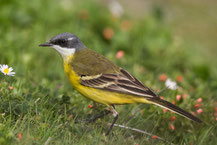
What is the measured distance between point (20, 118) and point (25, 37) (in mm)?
4253

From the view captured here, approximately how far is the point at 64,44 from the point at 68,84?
54.9 inches

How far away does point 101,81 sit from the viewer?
18.5ft

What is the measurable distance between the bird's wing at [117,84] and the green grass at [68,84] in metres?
0.46

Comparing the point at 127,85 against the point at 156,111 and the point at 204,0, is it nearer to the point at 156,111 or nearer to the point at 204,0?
the point at 156,111

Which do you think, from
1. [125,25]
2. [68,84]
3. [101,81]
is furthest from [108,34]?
[101,81]

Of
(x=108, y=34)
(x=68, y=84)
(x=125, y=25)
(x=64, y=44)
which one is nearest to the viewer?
(x=64, y=44)

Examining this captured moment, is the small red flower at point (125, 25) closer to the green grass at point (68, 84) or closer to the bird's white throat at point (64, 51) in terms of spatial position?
the green grass at point (68, 84)

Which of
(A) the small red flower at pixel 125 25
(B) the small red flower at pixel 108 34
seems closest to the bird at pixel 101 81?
(B) the small red flower at pixel 108 34

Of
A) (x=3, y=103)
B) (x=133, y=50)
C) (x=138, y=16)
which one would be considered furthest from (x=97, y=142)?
(x=138, y=16)

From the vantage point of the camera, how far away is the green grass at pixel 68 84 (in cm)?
498

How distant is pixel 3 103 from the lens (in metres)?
5.09

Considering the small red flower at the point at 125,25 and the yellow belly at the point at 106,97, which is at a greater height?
the small red flower at the point at 125,25

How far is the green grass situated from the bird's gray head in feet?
2.18

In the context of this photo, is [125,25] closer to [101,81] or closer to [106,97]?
[101,81]
